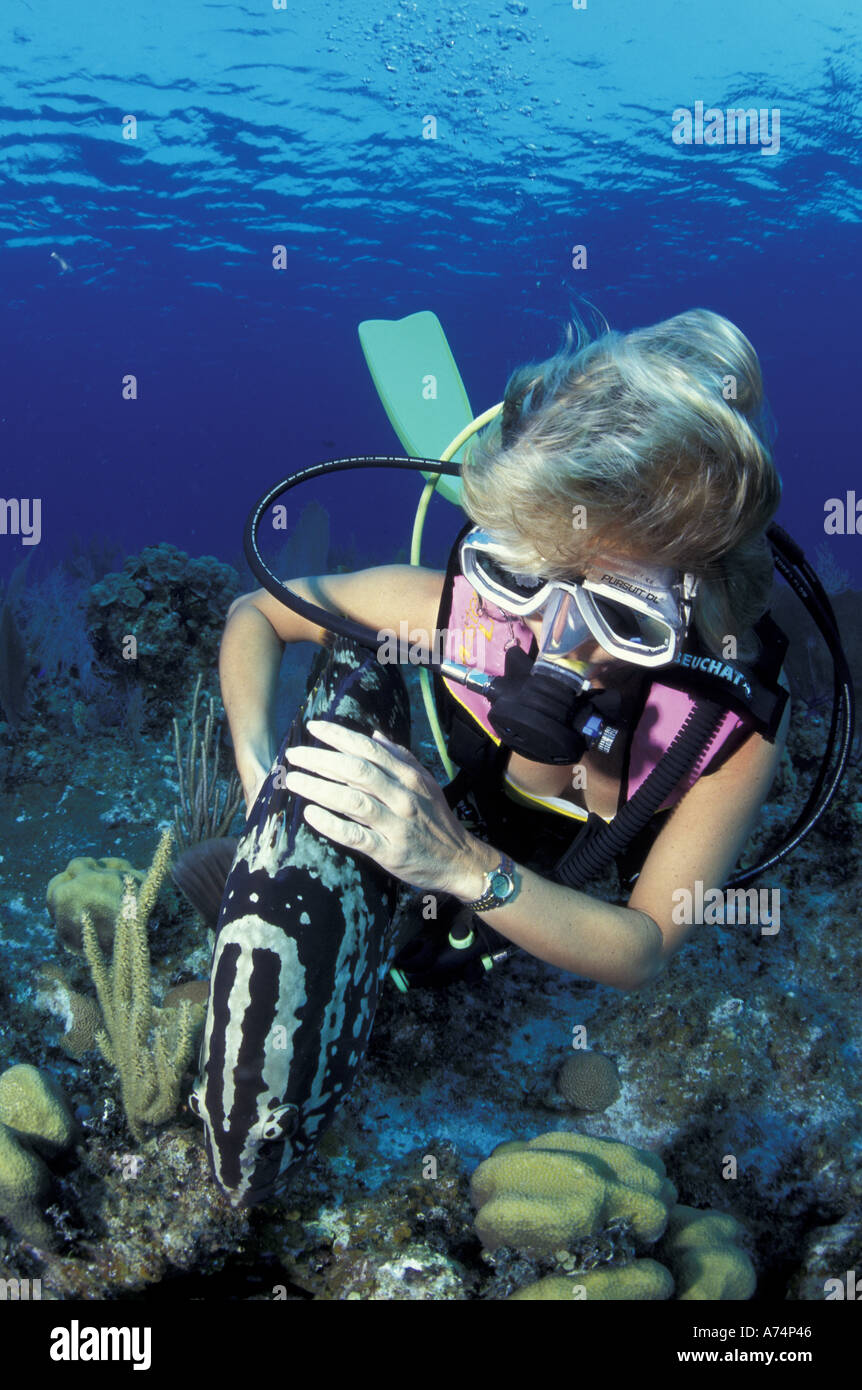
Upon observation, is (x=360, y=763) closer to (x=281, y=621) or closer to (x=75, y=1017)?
(x=281, y=621)

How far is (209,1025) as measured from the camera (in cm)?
180

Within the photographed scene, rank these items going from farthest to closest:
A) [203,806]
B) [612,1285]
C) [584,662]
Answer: [203,806] < [584,662] < [612,1285]

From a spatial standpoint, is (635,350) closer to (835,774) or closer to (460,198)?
(835,774)

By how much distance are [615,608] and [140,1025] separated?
209cm

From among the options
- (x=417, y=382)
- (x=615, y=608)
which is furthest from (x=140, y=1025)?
(x=417, y=382)

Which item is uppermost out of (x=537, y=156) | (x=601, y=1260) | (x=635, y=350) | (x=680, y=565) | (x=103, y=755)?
(x=537, y=156)

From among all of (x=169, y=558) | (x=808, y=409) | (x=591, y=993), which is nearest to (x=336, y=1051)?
(x=591, y=993)

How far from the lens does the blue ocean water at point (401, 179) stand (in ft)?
60.0

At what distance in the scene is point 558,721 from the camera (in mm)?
1886

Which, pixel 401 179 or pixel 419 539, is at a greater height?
pixel 401 179

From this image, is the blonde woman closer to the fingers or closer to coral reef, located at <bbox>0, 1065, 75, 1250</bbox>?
the fingers

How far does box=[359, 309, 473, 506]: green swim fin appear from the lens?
3629 millimetres

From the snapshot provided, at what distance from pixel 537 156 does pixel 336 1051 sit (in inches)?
1067

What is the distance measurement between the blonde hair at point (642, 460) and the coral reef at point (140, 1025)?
168 centimetres
